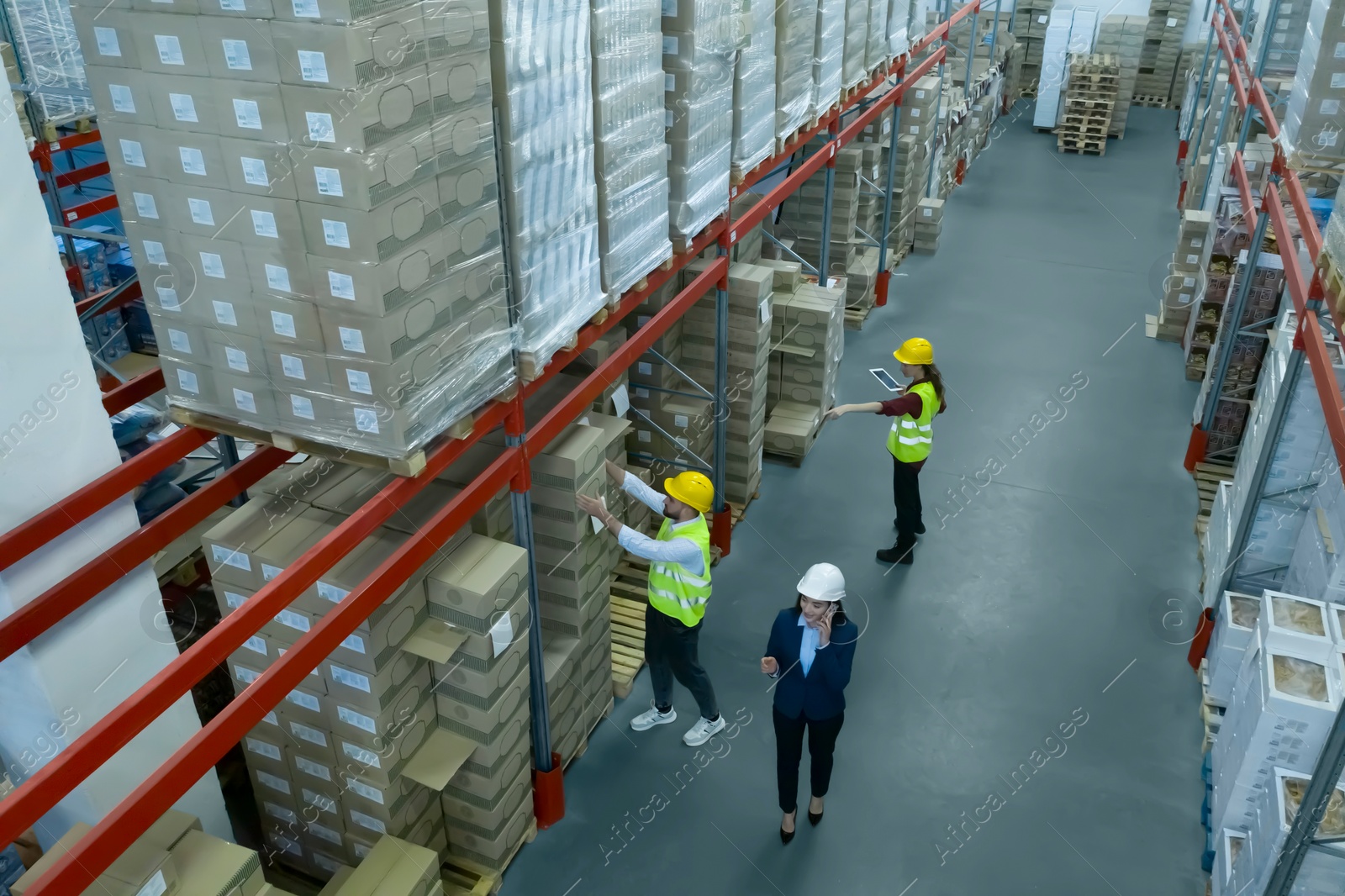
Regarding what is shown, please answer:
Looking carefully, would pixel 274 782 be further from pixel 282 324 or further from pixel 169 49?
pixel 169 49

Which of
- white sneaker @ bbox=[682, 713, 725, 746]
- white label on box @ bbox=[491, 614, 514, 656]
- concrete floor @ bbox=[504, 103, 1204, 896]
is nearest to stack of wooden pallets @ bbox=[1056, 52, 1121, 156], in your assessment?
concrete floor @ bbox=[504, 103, 1204, 896]

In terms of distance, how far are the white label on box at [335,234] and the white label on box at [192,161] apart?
521 mm

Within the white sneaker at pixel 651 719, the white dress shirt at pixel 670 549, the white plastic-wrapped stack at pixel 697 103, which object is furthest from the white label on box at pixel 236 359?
the white sneaker at pixel 651 719

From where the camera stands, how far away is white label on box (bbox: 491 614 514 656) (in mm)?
4590

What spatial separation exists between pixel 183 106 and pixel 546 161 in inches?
57.5

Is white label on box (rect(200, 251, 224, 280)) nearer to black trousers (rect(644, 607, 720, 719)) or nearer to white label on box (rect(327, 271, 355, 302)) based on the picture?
white label on box (rect(327, 271, 355, 302))

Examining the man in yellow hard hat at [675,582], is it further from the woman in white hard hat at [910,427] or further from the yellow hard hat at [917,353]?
the yellow hard hat at [917,353]

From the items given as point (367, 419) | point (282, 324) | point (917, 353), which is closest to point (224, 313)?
point (282, 324)

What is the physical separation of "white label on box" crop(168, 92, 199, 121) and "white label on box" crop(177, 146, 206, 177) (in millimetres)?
106

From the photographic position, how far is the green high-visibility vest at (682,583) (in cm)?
539

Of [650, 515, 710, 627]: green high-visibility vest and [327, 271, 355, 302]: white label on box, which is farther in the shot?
[650, 515, 710, 627]: green high-visibility vest

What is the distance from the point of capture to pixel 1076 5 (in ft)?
68.1

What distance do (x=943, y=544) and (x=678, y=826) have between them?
3.39 m

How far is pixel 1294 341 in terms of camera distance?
598 cm
